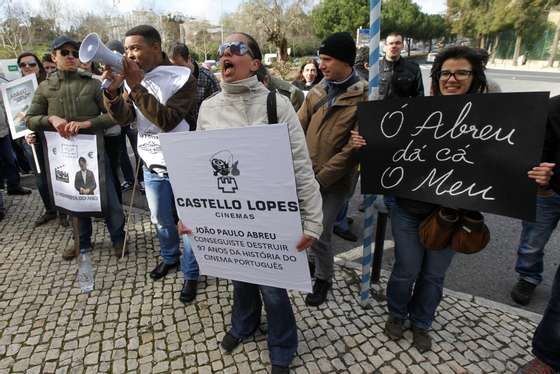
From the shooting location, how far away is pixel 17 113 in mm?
4070

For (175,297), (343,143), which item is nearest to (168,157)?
(343,143)

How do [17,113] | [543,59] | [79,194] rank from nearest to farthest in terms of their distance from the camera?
[79,194] → [17,113] → [543,59]

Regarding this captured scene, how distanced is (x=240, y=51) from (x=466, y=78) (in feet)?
4.19

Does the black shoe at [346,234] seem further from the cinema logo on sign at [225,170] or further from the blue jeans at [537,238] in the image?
the cinema logo on sign at [225,170]

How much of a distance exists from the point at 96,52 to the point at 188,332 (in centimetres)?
198

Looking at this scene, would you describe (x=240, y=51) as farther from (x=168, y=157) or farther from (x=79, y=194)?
(x=79, y=194)

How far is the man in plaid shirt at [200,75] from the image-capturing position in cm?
324

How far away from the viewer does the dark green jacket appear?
3.24m

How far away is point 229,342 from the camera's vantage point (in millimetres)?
2445

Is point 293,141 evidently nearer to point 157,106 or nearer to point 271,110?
point 271,110

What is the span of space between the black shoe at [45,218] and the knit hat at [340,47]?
4077mm

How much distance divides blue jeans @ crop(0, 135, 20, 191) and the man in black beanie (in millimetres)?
4840

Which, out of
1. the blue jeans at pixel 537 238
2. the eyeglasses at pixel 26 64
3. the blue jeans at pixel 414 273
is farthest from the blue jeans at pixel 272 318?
the eyeglasses at pixel 26 64

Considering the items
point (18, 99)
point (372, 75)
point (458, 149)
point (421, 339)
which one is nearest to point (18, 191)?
point (18, 99)
